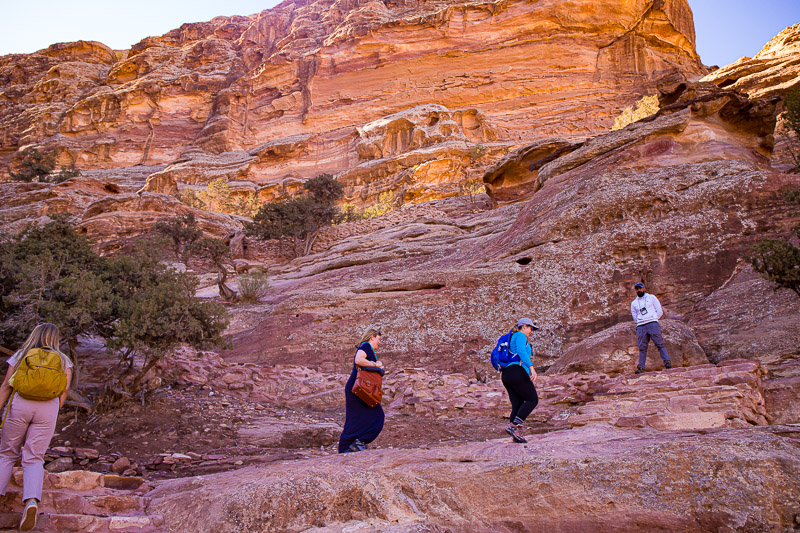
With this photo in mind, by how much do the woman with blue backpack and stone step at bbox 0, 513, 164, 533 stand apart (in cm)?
388

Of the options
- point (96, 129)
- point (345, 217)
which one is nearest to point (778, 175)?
point (345, 217)

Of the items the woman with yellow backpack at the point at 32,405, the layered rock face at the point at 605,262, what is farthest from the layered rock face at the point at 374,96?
the woman with yellow backpack at the point at 32,405

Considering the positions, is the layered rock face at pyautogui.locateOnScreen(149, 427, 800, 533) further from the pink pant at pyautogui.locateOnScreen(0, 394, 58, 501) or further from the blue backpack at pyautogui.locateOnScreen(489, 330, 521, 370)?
the blue backpack at pyautogui.locateOnScreen(489, 330, 521, 370)

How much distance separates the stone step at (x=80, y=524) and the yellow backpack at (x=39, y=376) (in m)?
1.00

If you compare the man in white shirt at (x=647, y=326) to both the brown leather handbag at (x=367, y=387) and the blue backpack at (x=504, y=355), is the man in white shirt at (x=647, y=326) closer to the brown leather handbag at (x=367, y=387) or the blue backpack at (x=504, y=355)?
the blue backpack at (x=504, y=355)

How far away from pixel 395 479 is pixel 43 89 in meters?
108

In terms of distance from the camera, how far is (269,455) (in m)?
6.89

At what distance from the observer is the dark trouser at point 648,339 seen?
8.30m

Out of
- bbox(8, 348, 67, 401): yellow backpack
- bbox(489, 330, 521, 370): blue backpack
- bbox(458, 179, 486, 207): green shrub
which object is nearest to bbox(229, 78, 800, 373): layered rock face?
bbox(489, 330, 521, 370): blue backpack

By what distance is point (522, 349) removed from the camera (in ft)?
20.2

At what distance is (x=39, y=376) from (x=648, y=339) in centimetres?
853

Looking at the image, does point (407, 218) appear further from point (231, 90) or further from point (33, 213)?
point (231, 90)

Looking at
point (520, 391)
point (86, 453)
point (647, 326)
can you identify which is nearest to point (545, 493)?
point (520, 391)

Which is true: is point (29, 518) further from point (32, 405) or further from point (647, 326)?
point (647, 326)
